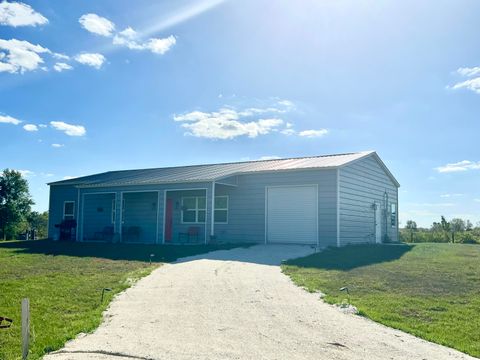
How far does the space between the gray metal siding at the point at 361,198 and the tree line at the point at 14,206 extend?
24.5 meters

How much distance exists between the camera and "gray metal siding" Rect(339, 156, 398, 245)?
1752cm

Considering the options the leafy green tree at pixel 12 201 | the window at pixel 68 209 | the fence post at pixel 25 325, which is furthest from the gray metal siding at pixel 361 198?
the leafy green tree at pixel 12 201

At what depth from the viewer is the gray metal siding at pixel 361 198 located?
17.5m

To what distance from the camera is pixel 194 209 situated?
2086 cm

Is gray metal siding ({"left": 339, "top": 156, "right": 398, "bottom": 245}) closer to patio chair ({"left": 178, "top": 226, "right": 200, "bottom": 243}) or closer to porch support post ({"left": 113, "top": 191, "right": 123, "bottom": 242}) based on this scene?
patio chair ({"left": 178, "top": 226, "right": 200, "bottom": 243})

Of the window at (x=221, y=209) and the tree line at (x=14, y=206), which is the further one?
the tree line at (x=14, y=206)

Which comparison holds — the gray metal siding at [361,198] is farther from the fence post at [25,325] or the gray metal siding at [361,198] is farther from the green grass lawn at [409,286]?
the fence post at [25,325]

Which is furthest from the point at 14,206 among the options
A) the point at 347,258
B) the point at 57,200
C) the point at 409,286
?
the point at 409,286

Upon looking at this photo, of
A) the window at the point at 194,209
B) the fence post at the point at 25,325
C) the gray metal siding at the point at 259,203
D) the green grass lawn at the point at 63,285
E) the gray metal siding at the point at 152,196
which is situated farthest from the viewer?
the window at the point at 194,209

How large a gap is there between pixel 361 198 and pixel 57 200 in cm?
1830

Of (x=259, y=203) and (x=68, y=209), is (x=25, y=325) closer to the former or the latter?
(x=259, y=203)

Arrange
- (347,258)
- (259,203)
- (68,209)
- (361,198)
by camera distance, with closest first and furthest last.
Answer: (347,258)
(259,203)
(361,198)
(68,209)

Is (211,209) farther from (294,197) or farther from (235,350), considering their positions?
(235,350)

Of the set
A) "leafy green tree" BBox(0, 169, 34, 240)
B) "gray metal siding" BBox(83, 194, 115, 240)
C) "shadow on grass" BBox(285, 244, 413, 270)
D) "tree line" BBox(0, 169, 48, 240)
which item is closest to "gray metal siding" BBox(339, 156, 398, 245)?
"shadow on grass" BBox(285, 244, 413, 270)
